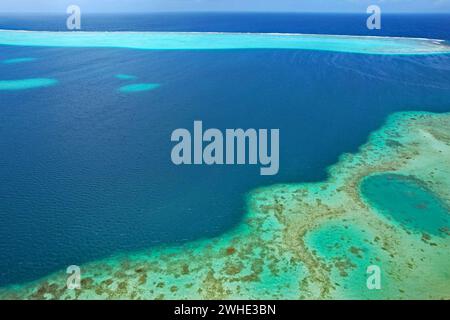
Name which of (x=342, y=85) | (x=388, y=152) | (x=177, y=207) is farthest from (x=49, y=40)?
(x=388, y=152)

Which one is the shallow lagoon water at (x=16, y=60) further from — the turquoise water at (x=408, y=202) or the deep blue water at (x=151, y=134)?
the turquoise water at (x=408, y=202)

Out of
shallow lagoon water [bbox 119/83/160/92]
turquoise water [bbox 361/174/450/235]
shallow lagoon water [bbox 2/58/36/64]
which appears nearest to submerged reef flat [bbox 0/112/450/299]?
turquoise water [bbox 361/174/450/235]

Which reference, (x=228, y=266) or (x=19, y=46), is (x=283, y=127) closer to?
(x=228, y=266)

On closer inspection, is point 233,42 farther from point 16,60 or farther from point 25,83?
point 25,83

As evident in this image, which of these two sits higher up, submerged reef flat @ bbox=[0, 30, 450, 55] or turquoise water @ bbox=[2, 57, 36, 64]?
submerged reef flat @ bbox=[0, 30, 450, 55]

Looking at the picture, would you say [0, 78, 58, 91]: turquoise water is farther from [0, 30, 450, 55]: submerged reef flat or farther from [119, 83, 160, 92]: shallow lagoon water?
[0, 30, 450, 55]: submerged reef flat

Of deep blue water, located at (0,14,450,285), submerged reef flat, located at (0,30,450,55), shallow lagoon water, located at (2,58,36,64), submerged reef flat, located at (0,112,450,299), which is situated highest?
submerged reef flat, located at (0,30,450,55)

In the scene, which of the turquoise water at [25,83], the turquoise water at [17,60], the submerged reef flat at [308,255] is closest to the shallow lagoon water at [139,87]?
the turquoise water at [25,83]
